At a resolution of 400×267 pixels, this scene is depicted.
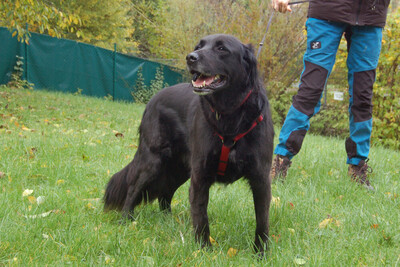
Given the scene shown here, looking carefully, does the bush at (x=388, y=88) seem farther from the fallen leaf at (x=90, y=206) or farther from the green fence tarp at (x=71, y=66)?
the green fence tarp at (x=71, y=66)

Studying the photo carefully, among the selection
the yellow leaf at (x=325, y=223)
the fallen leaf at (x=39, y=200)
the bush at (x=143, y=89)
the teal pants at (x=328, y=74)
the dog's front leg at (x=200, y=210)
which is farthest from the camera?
the bush at (x=143, y=89)

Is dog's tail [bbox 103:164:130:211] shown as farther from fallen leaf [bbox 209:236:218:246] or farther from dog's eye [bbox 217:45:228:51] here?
dog's eye [bbox 217:45:228:51]

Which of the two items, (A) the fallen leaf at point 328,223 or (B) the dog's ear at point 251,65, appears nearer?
(B) the dog's ear at point 251,65

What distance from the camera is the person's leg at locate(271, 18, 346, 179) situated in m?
3.58

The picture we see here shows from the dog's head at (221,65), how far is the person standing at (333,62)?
120cm

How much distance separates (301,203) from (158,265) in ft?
4.66

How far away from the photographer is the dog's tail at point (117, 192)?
9.89 ft

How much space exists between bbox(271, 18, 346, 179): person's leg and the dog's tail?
5.11 ft

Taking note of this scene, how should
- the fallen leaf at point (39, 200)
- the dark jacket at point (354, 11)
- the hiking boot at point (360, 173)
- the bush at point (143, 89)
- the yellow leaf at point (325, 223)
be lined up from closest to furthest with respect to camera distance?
the yellow leaf at point (325, 223) → the fallen leaf at point (39, 200) → the dark jacket at point (354, 11) → the hiking boot at point (360, 173) → the bush at point (143, 89)

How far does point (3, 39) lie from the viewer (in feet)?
34.9

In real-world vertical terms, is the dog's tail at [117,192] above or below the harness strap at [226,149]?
below

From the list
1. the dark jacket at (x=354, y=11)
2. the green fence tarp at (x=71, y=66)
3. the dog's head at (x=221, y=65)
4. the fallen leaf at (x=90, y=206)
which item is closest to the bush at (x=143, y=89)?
A: the green fence tarp at (x=71, y=66)

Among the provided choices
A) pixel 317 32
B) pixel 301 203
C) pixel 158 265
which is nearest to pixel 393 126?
→ pixel 317 32

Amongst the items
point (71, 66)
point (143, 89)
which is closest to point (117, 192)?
point (71, 66)
